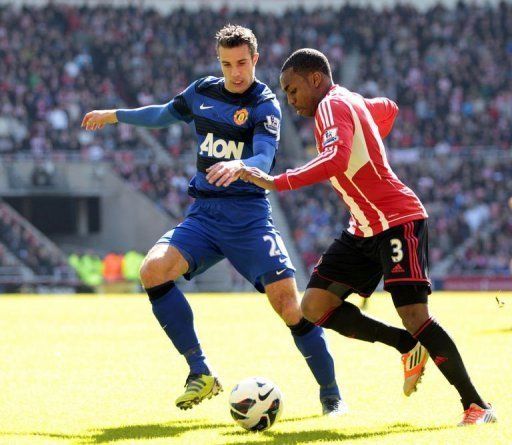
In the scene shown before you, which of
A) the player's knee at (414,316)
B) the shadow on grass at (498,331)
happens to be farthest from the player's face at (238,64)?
the shadow on grass at (498,331)

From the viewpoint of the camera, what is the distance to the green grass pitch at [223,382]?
6.16 m

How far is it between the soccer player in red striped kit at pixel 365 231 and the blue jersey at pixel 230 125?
0.66 meters

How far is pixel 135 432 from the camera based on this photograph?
6.34m

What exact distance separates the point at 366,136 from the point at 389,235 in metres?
0.61

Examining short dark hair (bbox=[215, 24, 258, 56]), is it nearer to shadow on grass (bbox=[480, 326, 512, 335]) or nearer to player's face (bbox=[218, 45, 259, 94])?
player's face (bbox=[218, 45, 259, 94])

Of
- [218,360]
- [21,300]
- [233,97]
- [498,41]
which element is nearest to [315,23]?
[498,41]

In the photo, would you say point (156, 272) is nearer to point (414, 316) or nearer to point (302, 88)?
point (302, 88)

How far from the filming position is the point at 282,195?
110ft

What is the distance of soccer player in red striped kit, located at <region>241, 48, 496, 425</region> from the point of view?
6.14 metres

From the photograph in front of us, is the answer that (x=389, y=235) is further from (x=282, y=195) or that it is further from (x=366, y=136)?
(x=282, y=195)

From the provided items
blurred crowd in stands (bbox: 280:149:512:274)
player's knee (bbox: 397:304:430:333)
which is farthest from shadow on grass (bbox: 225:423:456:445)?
blurred crowd in stands (bbox: 280:149:512:274)

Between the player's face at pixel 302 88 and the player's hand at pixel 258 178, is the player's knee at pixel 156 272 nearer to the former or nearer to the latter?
the player's hand at pixel 258 178

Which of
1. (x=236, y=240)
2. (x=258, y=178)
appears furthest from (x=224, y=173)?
(x=236, y=240)

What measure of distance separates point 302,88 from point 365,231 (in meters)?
0.96
